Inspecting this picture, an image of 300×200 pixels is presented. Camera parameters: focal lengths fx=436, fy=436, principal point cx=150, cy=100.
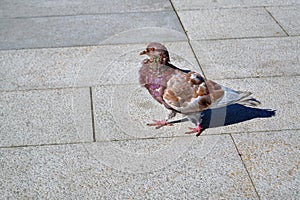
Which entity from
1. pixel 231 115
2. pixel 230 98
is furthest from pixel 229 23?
pixel 230 98

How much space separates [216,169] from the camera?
188 inches

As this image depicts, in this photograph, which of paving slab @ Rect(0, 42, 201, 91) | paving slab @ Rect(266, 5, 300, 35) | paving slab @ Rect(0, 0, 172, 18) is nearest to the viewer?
paving slab @ Rect(0, 42, 201, 91)

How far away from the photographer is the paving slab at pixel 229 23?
24.9 ft

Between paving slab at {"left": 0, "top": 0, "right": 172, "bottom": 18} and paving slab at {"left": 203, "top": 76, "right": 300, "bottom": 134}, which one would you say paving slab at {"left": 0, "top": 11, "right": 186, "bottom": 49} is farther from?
paving slab at {"left": 203, "top": 76, "right": 300, "bottom": 134}

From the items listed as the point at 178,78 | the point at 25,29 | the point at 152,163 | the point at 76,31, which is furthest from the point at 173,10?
the point at 152,163

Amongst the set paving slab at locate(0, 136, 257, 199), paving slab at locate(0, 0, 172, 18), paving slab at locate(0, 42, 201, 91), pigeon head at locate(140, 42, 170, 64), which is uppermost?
pigeon head at locate(140, 42, 170, 64)

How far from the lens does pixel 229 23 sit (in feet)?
26.1

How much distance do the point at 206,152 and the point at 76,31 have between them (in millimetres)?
3790

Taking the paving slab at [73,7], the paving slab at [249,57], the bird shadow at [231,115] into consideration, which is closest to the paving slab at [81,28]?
the paving slab at [73,7]

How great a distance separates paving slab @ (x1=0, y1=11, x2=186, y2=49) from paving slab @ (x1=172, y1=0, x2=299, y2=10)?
52 centimetres

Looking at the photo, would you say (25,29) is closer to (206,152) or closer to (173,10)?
(173,10)

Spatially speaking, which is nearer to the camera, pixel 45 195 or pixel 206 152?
pixel 45 195

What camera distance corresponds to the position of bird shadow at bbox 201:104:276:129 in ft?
18.0

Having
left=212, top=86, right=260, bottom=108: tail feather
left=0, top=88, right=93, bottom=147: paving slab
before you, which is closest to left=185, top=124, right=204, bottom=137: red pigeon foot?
left=212, top=86, right=260, bottom=108: tail feather
